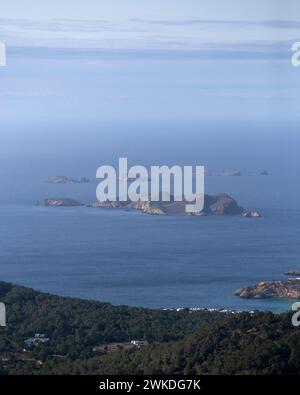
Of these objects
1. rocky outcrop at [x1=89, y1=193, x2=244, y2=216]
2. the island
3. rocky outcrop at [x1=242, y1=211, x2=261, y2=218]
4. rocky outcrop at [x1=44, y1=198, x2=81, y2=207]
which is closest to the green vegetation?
rocky outcrop at [x1=89, y1=193, x2=244, y2=216]

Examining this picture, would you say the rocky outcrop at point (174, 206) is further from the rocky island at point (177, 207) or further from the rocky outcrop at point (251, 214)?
the rocky outcrop at point (251, 214)

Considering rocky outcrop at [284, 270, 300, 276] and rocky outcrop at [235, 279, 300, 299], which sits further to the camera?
rocky outcrop at [284, 270, 300, 276]

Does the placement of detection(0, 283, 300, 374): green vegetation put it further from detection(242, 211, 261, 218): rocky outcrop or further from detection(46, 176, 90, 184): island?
detection(46, 176, 90, 184): island

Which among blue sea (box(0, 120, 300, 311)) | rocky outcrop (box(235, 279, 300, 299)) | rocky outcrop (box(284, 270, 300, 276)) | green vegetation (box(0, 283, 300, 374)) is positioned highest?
blue sea (box(0, 120, 300, 311))

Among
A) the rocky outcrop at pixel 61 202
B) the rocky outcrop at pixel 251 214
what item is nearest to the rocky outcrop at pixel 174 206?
the rocky outcrop at pixel 251 214

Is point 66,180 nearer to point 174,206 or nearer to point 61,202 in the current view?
point 61,202
